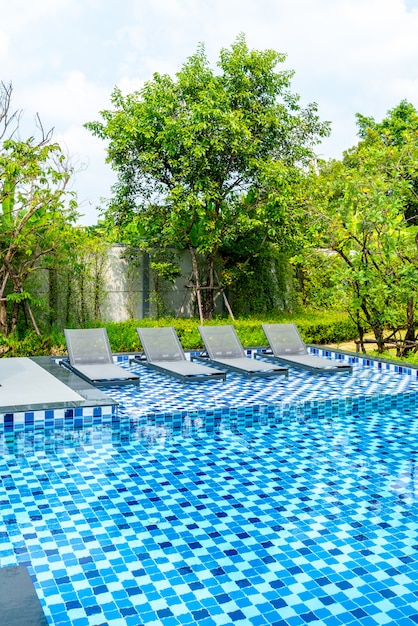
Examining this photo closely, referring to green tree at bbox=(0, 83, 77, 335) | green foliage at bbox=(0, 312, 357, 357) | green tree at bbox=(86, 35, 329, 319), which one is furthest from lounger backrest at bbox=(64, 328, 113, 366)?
green tree at bbox=(86, 35, 329, 319)

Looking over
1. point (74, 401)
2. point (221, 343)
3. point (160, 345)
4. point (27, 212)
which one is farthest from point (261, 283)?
point (74, 401)

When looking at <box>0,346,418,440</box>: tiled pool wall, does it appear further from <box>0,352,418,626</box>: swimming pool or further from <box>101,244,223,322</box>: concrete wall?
<box>101,244,223,322</box>: concrete wall

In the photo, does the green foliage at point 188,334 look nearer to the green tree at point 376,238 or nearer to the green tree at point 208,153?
the green tree at point 208,153

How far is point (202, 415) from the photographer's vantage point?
8.45 m

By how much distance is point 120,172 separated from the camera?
17047mm

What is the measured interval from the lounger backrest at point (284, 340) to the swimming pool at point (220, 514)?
11.0ft

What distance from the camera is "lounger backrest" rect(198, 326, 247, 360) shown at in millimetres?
12297

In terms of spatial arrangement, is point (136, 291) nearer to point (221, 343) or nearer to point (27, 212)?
point (27, 212)

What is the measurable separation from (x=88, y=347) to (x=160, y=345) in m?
1.37

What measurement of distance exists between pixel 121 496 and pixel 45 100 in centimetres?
2454

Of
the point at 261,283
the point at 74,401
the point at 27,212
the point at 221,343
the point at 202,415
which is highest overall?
the point at 27,212

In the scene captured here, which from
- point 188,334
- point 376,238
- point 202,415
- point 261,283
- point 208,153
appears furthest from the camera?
point 261,283

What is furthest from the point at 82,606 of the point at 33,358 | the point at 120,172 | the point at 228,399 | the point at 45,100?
the point at 45,100

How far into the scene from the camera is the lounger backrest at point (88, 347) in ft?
37.3
